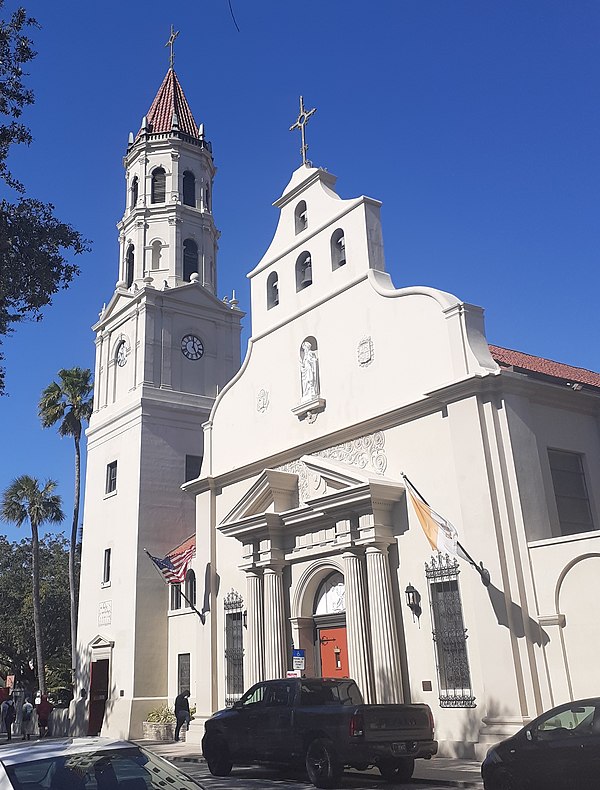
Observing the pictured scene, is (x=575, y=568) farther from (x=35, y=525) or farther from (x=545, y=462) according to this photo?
(x=35, y=525)

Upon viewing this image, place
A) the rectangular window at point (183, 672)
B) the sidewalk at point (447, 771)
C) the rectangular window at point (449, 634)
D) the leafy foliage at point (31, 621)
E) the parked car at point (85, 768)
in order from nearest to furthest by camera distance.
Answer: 1. the parked car at point (85, 768)
2. the sidewalk at point (447, 771)
3. the rectangular window at point (449, 634)
4. the rectangular window at point (183, 672)
5. the leafy foliage at point (31, 621)

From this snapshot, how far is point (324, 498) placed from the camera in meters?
18.3

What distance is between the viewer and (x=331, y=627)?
18.8 metres

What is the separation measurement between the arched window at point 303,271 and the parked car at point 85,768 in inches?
687

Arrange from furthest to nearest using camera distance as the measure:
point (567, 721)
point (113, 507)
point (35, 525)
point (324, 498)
→ point (35, 525) < point (113, 507) < point (324, 498) < point (567, 721)

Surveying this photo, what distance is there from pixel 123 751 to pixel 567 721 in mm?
6066

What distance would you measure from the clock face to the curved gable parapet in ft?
54.7

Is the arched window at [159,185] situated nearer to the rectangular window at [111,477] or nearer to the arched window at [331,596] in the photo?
the rectangular window at [111,477]

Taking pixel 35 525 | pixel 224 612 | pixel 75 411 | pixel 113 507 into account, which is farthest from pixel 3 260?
pixel 35 525

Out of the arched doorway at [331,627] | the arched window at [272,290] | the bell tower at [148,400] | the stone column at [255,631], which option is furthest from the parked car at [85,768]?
the arched window at [272,290]

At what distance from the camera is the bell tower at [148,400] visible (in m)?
26.1

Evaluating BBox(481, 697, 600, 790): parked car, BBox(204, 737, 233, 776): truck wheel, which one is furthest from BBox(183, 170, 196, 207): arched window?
BBox(481, 697, 600, 790): parked car

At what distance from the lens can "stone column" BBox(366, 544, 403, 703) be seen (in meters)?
16.2

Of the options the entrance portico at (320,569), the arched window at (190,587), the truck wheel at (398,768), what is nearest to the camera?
the truck wheel at (398,768)
